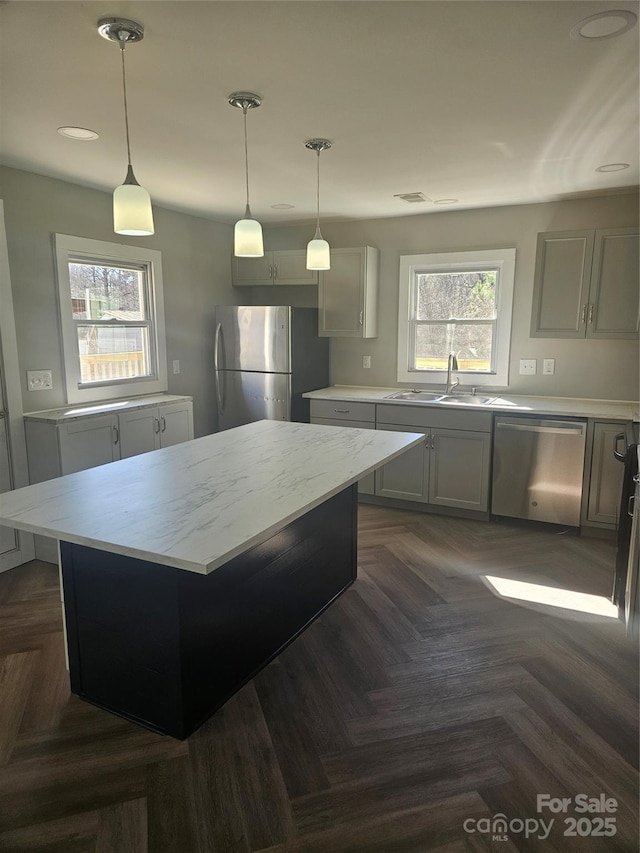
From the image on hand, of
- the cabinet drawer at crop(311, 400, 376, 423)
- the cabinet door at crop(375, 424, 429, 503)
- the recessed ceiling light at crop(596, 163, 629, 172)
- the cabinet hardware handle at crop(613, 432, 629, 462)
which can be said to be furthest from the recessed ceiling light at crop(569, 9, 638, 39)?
the cabinet drawer at crop(311, 400, 376, 423)

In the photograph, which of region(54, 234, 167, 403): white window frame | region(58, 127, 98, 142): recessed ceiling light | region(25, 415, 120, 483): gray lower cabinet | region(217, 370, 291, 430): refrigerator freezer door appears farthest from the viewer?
region(217, 370, 291, 430): refrigerator freezer door

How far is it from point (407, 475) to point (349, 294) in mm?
1596

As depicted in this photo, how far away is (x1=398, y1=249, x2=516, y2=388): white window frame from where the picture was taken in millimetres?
4312

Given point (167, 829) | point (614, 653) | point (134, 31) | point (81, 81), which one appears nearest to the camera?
point (167, 829)

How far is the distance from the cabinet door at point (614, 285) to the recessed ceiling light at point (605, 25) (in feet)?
7.29

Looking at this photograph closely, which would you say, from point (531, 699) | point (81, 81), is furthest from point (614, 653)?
point (81, 81)

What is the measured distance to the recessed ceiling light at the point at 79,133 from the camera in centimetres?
261

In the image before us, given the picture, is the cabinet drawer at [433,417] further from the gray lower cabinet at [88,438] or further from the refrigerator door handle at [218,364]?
the gray lower cabinet at [88,438]

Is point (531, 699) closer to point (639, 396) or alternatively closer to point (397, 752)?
point (397, 752)

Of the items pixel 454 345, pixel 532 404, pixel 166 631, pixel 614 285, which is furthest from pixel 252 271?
pixel 166 631

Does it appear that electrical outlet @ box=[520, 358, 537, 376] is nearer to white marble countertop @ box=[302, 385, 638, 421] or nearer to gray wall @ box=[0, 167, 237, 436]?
white marble countertop @ box=[302, 385, 638, 421]

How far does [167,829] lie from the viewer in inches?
63.2

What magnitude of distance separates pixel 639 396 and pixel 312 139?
2.95 meters

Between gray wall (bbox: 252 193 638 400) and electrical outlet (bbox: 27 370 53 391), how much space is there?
2.38 m
